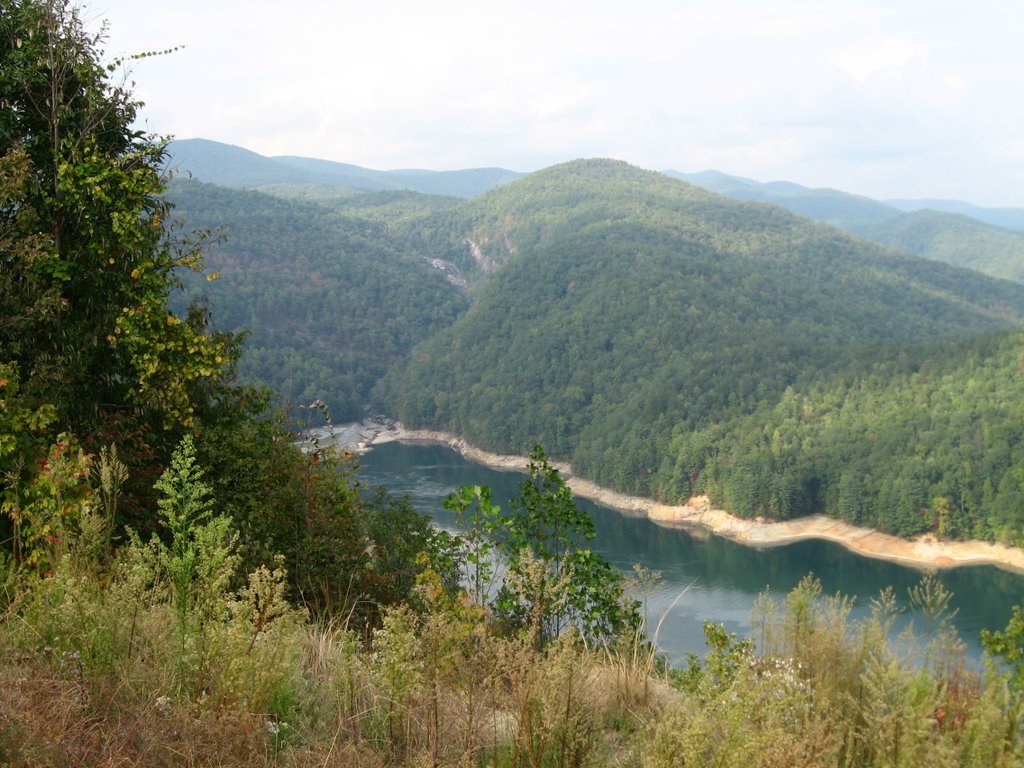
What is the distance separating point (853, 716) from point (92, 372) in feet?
15.8

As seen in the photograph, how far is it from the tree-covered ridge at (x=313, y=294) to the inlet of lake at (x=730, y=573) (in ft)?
92.3

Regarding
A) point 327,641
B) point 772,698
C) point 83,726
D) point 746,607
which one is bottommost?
point 746,607

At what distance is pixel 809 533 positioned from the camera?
41.8 metres

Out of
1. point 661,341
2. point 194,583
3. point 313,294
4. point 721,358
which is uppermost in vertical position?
point 194,583

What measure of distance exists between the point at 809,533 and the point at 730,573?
9347mm

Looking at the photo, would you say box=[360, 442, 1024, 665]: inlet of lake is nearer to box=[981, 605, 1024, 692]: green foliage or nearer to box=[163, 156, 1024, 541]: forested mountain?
box=[163, 156, 1024, 541]: forested mountain

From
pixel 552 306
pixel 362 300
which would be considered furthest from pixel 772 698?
pixel 362 300

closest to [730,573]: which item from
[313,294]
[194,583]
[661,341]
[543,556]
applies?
[543,556]

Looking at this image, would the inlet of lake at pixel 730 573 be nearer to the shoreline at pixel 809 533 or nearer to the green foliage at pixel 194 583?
the shoreline at pixel 809 533

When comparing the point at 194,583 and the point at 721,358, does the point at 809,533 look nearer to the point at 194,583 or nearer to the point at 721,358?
the point at 721,358

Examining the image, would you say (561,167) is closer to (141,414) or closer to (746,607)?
(746,607)

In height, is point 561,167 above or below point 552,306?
above

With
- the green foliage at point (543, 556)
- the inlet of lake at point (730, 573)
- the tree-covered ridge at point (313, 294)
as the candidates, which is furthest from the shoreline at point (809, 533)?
the green foliage at point (543, 556)

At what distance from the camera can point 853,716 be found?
2197mm
